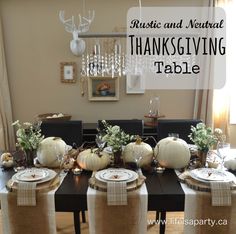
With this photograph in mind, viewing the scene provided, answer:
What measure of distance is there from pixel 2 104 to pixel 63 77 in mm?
896

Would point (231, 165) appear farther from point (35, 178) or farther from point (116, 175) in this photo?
point (35, 178)

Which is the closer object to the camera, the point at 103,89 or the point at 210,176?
the point at 210,176

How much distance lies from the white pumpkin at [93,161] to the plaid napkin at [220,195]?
687 mm

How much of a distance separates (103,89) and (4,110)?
137cm

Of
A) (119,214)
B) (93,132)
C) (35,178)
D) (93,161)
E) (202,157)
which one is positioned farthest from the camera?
(93,132)

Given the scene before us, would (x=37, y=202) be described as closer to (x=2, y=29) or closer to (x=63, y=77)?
(x=63, y=77)

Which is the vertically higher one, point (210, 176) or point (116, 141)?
point (116, 141)

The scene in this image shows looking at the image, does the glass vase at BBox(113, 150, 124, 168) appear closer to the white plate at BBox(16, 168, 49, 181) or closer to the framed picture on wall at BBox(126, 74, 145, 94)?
the white plate at BBox(16, 168, 49, 181)

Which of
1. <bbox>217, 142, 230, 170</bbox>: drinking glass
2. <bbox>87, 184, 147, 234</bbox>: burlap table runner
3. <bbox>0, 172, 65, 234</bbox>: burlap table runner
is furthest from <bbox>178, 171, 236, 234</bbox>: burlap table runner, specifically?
<bbox>0, 172, 65, 234</bbox>: burlap table runner

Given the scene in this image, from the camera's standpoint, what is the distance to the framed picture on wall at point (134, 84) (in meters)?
3.66

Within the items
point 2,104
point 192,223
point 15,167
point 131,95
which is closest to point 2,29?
point 2,104

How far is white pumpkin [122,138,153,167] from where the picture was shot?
178 centimetres

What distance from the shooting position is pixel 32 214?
1.43m

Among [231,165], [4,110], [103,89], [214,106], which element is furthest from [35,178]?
[214,106]
